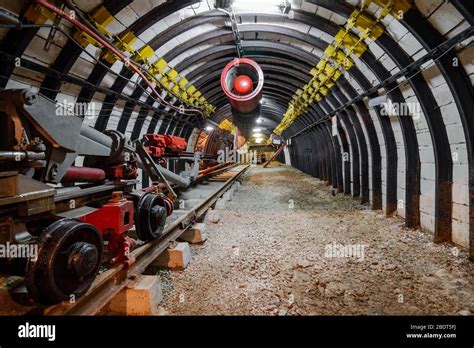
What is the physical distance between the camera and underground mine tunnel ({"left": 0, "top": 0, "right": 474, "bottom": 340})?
6.68ft

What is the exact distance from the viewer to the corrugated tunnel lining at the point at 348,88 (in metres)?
3.45

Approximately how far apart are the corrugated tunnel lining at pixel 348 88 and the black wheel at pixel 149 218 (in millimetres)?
2970

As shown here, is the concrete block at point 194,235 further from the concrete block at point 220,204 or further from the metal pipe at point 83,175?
the concrete block at point 220,204

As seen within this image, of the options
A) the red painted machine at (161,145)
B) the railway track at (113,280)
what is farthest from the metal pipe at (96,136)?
the red painted machine at (161,145)

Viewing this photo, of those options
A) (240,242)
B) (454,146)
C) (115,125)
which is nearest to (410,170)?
(454,146)

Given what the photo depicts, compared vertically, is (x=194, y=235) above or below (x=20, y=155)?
below

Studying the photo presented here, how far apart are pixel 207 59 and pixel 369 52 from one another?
536cm

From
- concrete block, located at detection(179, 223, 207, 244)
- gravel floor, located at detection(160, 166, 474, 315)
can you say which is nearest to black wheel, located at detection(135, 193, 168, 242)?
gravel floor, located at detection(160, 166, 474, 315)

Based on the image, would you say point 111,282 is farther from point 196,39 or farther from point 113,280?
point 196,39

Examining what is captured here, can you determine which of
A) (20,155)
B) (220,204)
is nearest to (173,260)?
(20,155)

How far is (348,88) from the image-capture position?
21.9 feet

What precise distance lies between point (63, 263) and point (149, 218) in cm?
127

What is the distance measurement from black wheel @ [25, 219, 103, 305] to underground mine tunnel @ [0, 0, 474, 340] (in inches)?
0.5

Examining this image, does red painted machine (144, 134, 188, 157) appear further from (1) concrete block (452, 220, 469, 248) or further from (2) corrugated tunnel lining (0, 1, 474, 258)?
(1) concrete block (452, 220, 469, 248)
